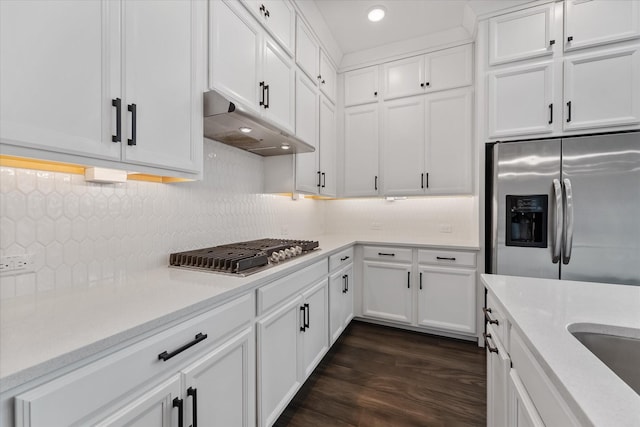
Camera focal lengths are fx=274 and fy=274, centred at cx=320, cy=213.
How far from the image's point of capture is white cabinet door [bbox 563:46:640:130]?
79.1 inches

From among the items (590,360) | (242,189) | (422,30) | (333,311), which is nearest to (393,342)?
(333,311)

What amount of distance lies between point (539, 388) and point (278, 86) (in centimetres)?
213

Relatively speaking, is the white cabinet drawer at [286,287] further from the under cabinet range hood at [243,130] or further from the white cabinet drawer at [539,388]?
the white cabinet drawer at [539,388]

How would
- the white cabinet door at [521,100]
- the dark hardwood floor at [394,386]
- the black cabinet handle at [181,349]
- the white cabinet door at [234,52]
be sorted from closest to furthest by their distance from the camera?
1. the black cabinet handle at [181,349]
2. the white cabinet door at [234,52]
3. the dark hardwood floor at [394,386]
4. the white cabinet door at [521,100]

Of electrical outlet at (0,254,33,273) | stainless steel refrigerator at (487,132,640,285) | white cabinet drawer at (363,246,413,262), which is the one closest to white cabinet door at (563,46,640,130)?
stainless steel refrigerator at (487,132,640,285)

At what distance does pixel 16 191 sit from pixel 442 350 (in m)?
2.92

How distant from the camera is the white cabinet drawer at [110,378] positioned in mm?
596

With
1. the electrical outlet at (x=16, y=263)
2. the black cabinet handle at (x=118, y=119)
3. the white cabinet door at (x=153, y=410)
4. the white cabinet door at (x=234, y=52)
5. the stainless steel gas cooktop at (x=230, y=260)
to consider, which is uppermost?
the white cabinet door at (x=234, y=52)

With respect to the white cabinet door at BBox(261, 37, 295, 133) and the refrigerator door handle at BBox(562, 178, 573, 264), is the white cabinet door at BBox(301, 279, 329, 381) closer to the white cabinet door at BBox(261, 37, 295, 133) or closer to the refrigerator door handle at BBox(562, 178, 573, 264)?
the white cabinet door at BBox(261, 37, 295, 133)

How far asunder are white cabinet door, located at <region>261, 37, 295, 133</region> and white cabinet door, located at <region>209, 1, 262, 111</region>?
0.33ft

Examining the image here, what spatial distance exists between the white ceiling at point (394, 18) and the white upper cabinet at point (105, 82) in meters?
1.62

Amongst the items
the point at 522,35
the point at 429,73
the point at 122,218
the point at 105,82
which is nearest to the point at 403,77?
the point at 429,73

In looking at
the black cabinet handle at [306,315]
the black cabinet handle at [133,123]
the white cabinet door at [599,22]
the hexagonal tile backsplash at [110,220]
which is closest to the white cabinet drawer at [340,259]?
the black cabinet handle at [306,315]

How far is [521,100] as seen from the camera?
7.54 ft
